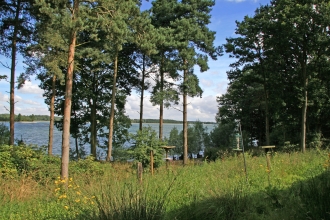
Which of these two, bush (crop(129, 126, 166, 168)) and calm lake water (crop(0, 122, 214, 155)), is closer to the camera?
bush (crop(129, 126, 166, 168))

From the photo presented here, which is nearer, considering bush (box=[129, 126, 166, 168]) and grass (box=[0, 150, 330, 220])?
grass (box=[0, 150, 330, 220])

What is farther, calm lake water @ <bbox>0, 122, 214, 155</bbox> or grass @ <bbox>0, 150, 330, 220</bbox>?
calm lake water @ <bbox>0, 122, 214, 155</bbox>

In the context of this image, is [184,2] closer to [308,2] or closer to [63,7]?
[308,2]

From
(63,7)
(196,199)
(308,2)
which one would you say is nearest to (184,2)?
(308,2)

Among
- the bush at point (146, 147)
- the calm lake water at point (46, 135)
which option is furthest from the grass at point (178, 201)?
the calm lake water at point (46, 135)

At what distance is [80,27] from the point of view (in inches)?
374

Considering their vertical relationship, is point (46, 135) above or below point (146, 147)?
below

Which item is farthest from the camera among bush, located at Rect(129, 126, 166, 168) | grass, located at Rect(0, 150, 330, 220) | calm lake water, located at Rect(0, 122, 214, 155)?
calm lake water, located at Rect(0, 122, 214, 155)

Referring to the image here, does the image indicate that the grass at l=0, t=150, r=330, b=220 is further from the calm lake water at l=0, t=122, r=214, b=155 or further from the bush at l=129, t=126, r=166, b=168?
the calm lake water at l=0, t=122, r=214, b=155

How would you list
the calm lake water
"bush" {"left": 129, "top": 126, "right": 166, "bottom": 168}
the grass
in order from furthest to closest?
the calm lake water → "bush" {"left": 129, "top": 126, "right": 166, "bottom": 168} → the grass

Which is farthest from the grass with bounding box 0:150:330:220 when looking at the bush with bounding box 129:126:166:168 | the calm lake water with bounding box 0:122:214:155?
the calm lake water with bounding box 0:122:214:155

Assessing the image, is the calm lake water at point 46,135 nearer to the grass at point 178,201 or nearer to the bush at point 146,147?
the bush at point 146,147

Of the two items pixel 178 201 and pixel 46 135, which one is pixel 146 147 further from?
pixel 46 135

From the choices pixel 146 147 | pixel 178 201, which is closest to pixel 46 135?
pixel 146 147
